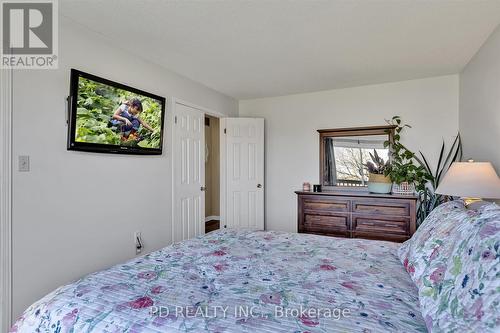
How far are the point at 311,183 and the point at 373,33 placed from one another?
233 centimetres

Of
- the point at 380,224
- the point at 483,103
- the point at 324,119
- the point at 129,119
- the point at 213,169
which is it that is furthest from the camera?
the point at 213,169

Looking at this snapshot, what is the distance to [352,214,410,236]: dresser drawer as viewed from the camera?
3246 millimetres

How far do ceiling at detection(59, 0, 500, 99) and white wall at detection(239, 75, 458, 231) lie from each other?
1.05 ft

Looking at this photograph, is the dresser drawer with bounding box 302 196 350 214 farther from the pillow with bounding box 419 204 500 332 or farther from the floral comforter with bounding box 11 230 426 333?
the pillow with bounding box 419 204 500 332

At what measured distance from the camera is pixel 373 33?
2400mm

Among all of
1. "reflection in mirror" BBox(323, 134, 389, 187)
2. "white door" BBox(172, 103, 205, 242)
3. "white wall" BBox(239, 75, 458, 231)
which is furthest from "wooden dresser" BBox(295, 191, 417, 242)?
"white door" BBox(172, 103, 205, 242)

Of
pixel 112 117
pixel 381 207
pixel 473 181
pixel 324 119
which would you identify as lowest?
pixel 381 207

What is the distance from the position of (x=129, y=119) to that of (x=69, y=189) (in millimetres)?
833

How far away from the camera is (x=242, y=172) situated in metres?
4.43

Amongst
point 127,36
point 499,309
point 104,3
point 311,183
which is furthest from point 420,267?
point 311,183

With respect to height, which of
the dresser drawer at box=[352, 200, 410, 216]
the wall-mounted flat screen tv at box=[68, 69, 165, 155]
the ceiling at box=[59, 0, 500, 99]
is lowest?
the dresser drawer at box=[352, 200, 410, 216]

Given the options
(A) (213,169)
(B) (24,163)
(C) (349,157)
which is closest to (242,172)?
(C) (349,157)

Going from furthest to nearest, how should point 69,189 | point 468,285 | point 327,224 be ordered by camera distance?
point 327,224 < point 69,189 < point 468,285

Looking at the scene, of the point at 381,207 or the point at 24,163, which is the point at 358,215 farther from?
the point at 24,163
